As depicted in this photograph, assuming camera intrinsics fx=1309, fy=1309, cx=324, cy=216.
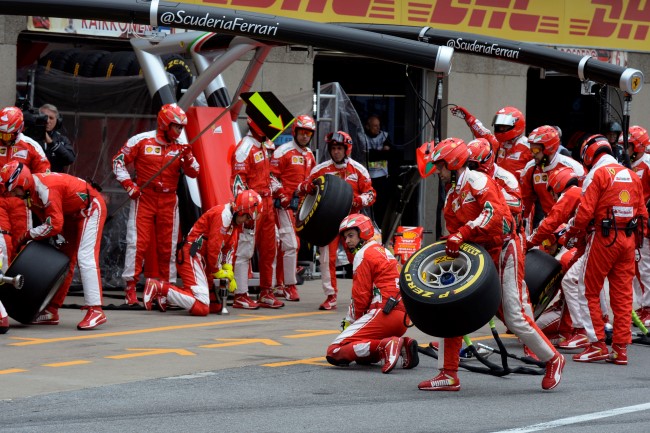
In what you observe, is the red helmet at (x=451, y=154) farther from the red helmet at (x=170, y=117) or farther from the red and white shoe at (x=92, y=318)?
the red helmet at (x=170, y=117)

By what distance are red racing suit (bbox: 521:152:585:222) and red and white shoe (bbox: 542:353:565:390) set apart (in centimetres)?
358

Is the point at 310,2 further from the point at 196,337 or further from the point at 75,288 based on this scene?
the point at 196,337

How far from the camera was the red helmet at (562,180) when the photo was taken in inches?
473

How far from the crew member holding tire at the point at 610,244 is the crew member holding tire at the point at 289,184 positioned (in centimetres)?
461

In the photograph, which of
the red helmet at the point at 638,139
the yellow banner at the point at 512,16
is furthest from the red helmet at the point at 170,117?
the red helmet at the point at 638,139

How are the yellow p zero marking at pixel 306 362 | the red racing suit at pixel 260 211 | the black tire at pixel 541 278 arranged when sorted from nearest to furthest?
the yellow p zero marking at pixel 306 362 → the black tire at pixel 541 278 → the red racing suit at pixel 260 211

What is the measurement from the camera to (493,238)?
9258 mm

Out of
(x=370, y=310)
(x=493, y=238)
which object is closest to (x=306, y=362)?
(x=370, y=310)

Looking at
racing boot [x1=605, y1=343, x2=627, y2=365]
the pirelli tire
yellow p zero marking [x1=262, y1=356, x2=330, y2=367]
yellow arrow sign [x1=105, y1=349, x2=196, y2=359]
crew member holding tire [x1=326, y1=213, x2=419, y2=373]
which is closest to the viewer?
the pirelli tire

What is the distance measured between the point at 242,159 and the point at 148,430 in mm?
7046

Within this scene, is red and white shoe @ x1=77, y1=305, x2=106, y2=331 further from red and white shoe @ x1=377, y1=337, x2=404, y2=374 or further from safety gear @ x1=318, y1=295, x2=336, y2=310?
red and white shoe @ x1=377, y1=337, x2=404, y2=374

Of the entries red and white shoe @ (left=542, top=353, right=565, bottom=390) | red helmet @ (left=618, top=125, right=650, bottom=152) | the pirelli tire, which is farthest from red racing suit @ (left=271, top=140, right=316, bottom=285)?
red and white shoe @ (left=542, top=353, right=565, bottom=390)

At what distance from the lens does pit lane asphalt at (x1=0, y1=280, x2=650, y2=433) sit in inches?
310

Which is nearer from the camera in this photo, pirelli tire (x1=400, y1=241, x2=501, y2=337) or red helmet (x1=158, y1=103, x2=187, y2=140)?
pirelli tire (x1=400, y1=241, x2=501, y2=337)
